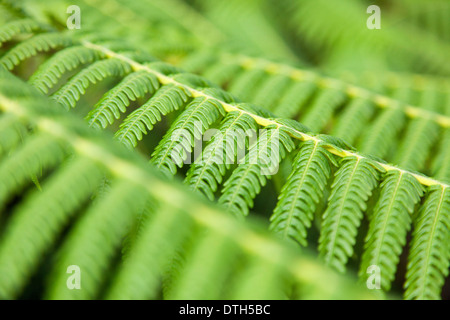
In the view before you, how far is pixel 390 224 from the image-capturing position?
95 centimetres

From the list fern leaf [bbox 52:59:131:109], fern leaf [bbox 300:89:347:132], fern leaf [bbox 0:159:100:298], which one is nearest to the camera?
fern leaf [bbox 0:159:100:298]

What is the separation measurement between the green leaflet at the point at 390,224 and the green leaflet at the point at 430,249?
50 mm

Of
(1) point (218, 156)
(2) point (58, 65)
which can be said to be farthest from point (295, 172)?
(2) point (58, 65)

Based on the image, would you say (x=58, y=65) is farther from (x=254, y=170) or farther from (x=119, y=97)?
(x=254, y=170)

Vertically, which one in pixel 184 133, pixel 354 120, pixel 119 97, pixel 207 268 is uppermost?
pixel 354 120

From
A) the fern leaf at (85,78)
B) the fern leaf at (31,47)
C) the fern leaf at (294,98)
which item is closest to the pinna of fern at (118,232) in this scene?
the fern leaf at (85,78)

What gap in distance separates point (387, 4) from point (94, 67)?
11.6 feet

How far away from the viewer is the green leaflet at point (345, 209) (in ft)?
2.93

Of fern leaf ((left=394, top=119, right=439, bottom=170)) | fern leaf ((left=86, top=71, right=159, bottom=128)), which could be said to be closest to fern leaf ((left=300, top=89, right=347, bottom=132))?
fern leaf ((left=394, top=119, right=439, bottom=170))

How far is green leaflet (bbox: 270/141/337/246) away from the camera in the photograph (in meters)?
0.91

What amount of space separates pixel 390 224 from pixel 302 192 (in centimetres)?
26

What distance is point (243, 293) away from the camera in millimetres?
670

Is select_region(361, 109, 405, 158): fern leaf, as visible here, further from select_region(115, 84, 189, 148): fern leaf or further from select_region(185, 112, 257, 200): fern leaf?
select_region(115, 84, 189, 148): fern leaf

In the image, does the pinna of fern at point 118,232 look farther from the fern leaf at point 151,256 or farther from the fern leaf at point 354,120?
the fern leaf at point 354,120
